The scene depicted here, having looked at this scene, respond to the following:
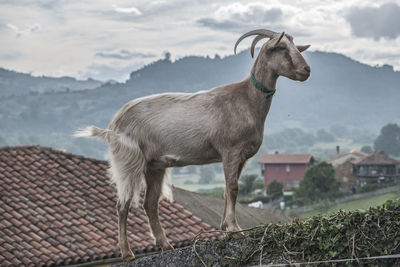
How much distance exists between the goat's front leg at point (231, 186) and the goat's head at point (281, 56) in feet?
2.67

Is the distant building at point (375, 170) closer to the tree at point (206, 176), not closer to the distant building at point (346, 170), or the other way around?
the distant building at point (346, 170)

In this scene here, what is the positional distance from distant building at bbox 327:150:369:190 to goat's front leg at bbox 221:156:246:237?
8741 cm

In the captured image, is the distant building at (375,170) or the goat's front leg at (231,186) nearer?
the goat's front leg at (231,186)

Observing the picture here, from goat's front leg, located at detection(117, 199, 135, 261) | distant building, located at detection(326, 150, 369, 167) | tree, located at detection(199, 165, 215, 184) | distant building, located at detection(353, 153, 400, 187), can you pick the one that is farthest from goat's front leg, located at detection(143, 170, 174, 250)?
tree, located at detection(199, 165, 215, 184)

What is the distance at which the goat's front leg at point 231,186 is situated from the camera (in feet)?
17.3

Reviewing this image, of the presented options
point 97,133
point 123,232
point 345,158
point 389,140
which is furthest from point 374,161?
point 97,133

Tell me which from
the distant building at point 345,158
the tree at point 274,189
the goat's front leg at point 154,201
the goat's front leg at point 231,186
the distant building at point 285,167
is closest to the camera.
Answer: the goat's front leg at point 231,186

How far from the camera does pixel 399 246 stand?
4402 millimetres

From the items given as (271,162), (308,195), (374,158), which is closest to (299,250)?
(308,195)

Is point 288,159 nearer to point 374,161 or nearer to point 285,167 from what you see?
point 285,167

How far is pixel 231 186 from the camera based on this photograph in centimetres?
530

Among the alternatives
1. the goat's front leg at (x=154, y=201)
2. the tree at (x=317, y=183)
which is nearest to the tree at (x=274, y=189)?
the tree at (x=317, y=183)

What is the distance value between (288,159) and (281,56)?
11876 cm

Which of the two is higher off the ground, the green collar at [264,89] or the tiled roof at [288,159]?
the green collar at [264,89]
